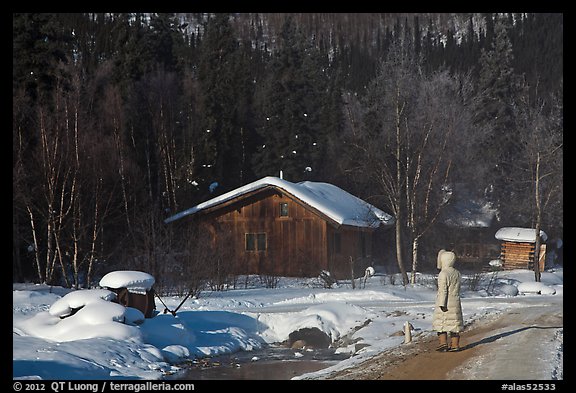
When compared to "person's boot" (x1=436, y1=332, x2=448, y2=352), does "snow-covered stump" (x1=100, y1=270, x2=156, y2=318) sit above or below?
above

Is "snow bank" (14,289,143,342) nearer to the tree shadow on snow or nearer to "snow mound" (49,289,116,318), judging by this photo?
"snow mound" (49,289,116,318)

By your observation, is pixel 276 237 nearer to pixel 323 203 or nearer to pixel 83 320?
pixel 323 203

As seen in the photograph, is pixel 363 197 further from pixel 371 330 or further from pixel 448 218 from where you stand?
pixel 371 330

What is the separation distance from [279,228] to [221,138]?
15.8 meters

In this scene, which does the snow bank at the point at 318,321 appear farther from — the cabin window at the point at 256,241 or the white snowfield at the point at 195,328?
the cabin window at the point at 256,241

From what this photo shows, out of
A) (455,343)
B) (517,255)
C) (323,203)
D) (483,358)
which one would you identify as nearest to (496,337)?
(455,343)

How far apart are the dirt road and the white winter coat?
1.87ft

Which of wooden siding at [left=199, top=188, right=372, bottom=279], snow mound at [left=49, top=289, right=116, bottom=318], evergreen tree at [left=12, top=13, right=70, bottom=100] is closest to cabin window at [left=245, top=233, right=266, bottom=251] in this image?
wooden siding at [left=199, top=188, right=372, bottom=279]

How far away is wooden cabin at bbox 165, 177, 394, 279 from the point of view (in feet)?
126

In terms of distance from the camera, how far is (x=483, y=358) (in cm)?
1340

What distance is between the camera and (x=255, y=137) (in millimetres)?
57062

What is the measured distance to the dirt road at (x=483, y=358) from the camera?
12.1 meters

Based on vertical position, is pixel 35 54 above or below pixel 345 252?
above

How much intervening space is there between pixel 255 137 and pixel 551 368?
45.8m
